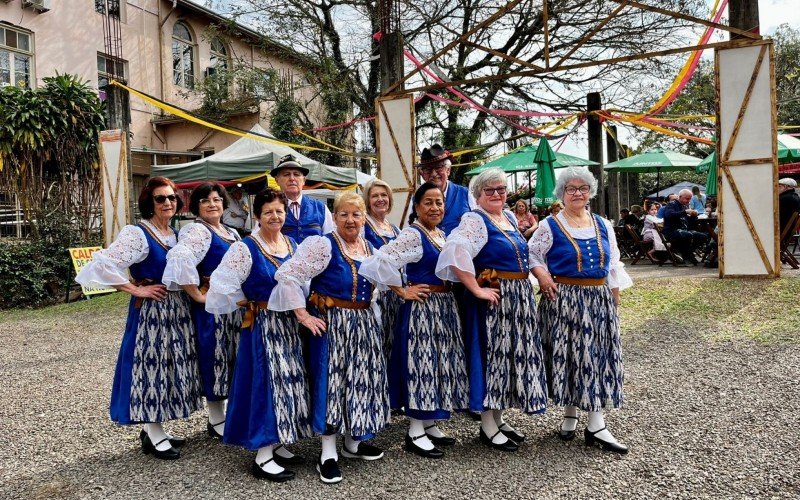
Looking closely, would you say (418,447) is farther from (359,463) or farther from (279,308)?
A: (279,308)

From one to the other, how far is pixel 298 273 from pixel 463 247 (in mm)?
856

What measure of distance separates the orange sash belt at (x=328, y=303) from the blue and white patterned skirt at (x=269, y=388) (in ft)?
0.48

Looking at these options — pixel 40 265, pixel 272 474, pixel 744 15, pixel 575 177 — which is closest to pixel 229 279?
pixel 272 474

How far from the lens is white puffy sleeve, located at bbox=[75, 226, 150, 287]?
3.38 metres

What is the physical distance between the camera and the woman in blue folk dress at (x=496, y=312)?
3299 millimetres

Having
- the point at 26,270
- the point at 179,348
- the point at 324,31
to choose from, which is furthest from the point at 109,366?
the point at 324,31

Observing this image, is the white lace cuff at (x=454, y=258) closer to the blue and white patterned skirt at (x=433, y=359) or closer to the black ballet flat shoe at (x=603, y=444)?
the blue and white patterned skirt at (x=433, y=359)

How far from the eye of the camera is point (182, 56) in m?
18.0

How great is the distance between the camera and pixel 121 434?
3.95 meters

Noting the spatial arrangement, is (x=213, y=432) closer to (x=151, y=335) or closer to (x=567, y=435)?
(x=151, y=335)

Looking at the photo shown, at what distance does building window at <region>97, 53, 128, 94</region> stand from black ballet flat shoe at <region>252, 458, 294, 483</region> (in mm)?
14839

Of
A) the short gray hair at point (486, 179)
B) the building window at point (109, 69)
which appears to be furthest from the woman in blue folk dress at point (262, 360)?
the building window at point (109, 69)

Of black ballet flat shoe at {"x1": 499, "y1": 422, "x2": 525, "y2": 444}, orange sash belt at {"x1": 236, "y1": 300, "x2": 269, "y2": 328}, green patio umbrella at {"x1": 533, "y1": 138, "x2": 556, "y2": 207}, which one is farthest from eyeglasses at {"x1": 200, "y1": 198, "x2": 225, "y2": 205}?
green patio umbrella at {"x1": 533, "y1": 138, "x2": 556, "y2": 207}

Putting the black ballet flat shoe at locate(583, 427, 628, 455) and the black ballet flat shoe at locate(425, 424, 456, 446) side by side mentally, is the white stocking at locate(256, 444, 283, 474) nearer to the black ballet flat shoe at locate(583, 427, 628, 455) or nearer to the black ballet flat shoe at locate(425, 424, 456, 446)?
the black ballet flat shoe at locate(425, 424, 456, 446)
